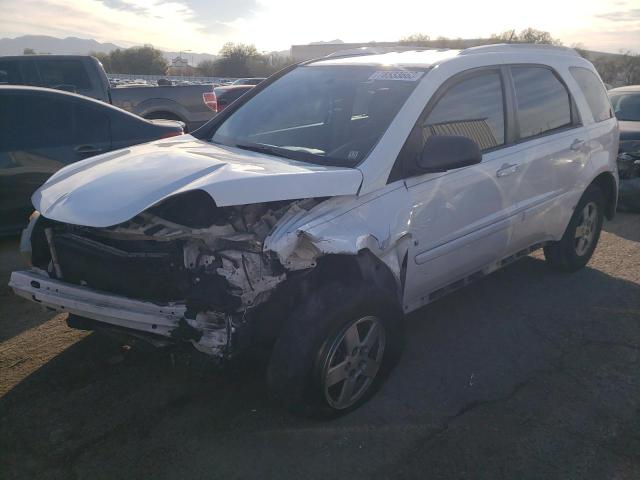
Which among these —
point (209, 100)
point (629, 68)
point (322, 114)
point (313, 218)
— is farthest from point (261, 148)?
point (629, 68)

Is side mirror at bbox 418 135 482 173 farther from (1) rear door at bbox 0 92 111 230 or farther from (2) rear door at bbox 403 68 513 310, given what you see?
(1) rear door at bbox 0 92 111 230

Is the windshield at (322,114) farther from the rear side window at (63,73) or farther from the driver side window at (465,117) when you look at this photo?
the rear side window at (63,73)

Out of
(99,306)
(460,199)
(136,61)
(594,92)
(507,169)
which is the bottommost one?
(99,306)

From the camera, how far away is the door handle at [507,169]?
3.85 metres

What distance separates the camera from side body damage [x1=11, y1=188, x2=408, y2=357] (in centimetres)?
268

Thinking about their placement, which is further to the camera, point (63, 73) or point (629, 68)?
point (629, 68)

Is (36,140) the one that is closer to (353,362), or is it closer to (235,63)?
(353,362)

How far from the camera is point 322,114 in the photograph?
3750 millimetres

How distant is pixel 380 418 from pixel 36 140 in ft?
14.8

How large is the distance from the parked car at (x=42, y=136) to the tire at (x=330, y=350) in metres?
3.85

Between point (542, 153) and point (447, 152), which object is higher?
point (447, 152)

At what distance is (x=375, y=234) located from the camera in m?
2.99

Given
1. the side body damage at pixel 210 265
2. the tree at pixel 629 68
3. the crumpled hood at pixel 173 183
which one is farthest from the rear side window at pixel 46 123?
the tree at pixel 629 68

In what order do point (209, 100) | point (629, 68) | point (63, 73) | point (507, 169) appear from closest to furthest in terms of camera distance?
point (507, 169)
point (63, 73)
point (209, 100)
point (629, 68)
